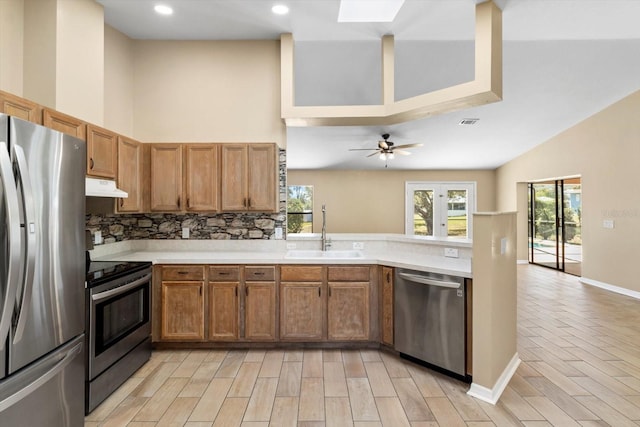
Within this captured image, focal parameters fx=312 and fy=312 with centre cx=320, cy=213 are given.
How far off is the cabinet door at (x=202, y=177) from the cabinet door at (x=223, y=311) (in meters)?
0.87

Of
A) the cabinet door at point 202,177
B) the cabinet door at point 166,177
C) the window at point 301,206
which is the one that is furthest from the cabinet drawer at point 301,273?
the window at point 301,206

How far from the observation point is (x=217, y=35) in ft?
11.7

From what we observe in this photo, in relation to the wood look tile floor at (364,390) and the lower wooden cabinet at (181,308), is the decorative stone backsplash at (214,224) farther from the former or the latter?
the wood look tile floor at (364,390)

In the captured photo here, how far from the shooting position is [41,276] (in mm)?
1560

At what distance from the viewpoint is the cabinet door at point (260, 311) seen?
3.07 m

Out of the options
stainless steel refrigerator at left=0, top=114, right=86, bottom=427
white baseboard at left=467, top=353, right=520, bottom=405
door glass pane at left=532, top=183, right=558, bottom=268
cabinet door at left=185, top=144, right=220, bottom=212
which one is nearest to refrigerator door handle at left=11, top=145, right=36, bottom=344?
stainless steel refrigerator at left=0, top=114, right=86, bottom=427

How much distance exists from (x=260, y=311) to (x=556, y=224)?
721cm

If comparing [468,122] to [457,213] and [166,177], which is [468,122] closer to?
[457,213]

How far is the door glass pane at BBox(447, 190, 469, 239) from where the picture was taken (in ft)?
29.7

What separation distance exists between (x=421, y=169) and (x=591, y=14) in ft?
19.1

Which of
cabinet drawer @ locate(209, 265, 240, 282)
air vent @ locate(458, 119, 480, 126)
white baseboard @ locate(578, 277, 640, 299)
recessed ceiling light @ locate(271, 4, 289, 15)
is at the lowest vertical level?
white baseboard @ locate(578, 277, 640, 299)

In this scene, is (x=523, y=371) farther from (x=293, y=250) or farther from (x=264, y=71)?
(x=264, y=71)

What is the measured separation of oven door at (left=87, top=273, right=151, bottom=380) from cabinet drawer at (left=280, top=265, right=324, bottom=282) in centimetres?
126

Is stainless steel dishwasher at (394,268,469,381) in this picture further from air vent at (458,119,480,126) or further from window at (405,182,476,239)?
window at (405,182,476,239)
